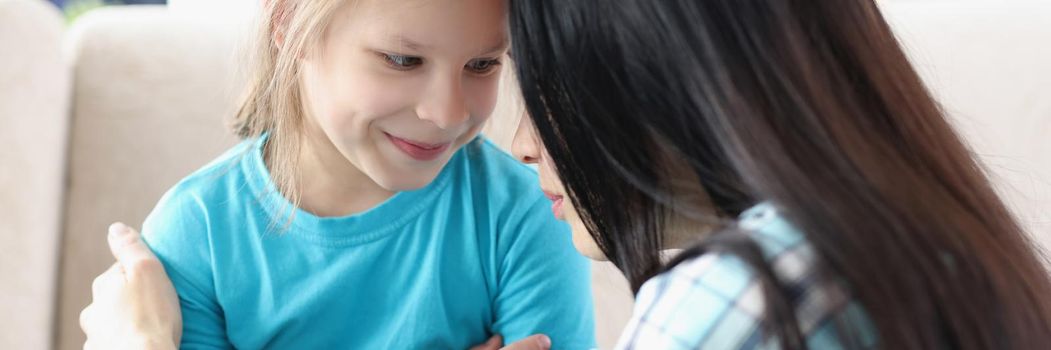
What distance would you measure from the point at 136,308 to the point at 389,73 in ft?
1.15

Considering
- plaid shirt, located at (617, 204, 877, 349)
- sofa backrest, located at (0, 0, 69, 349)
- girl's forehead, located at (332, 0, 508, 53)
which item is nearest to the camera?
plaid shirt, located at (617, 204, 877, 349)

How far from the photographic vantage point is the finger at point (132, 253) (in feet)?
3.69

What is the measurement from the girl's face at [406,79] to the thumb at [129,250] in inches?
8.8

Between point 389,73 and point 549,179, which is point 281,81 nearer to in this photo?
point 389,73

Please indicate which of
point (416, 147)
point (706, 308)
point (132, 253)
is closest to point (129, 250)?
point (132, 253)

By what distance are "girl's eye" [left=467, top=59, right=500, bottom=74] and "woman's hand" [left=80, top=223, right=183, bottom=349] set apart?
37 centimetres

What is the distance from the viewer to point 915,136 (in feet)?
2.62

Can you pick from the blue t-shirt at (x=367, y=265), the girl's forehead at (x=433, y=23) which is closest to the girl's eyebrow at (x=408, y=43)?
the girl's forehead at (x=433, y=23)

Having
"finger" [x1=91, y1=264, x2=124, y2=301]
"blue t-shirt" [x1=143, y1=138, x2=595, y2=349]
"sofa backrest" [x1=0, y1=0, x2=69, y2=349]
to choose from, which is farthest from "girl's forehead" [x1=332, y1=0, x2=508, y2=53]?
"sofa backrest" [x1=0, y1=0, x2=69, y2=349]

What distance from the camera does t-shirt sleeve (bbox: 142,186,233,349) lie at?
3.78 feet

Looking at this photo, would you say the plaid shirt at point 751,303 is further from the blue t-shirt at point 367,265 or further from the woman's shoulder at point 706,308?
the blue t-shirt at point 367,265

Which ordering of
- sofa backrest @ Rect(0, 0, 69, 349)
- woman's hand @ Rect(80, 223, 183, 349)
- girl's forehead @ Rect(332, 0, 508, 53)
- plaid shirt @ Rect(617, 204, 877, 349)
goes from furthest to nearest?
sofa backrest @ Rect(0, 0, 69, 349)
woman's hand @ Rect(80, 223, 183, 349)
girl's forehead @ Rect(332, 0, 508, 53)
plaid shirt @ Rect(617, 204, 877, 349)

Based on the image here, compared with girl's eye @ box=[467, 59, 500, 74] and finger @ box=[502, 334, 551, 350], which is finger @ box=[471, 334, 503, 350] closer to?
finger @ box=[502, 334, 551, 350]

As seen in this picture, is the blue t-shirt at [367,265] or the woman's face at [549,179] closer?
the woman's face at [549,179]
